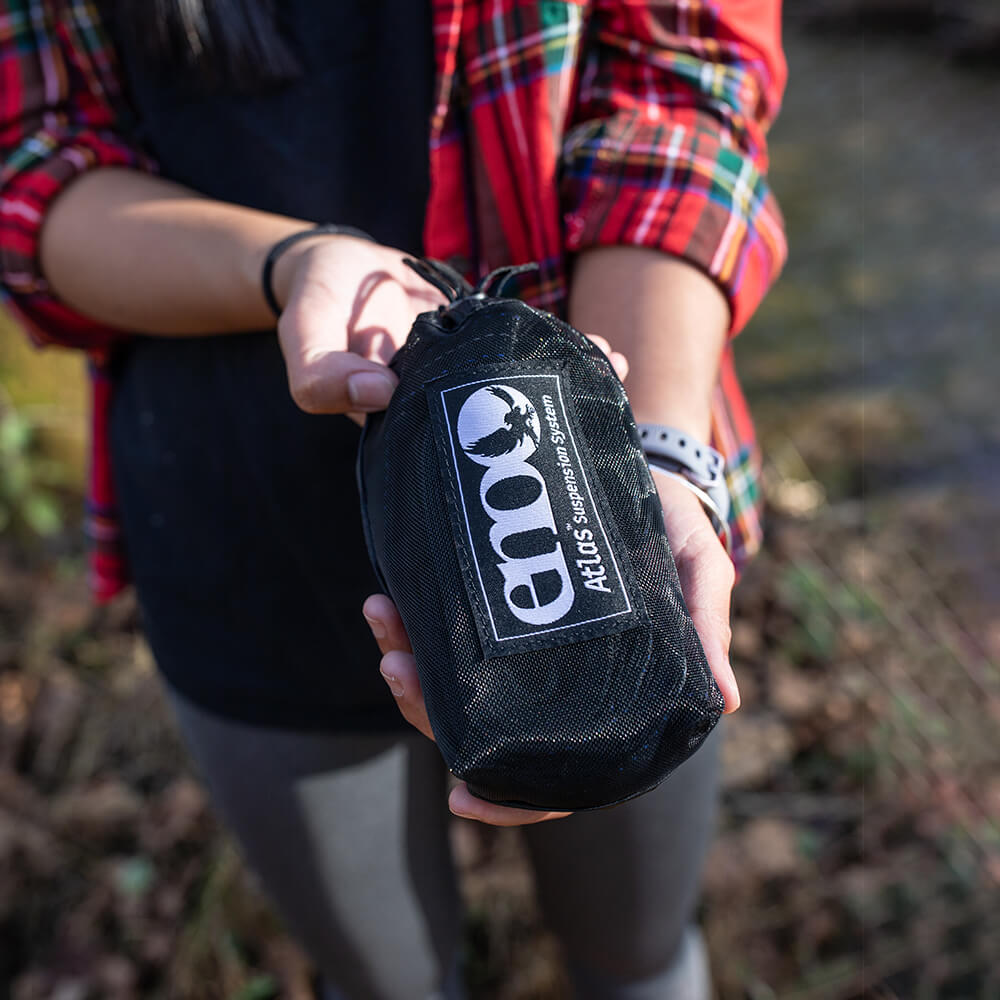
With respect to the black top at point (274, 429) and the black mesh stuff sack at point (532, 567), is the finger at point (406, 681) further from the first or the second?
the black top at point (274, 429)

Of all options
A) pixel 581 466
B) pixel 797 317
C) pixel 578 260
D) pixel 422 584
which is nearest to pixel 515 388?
pixel 581 466

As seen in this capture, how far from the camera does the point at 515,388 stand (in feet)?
2.73

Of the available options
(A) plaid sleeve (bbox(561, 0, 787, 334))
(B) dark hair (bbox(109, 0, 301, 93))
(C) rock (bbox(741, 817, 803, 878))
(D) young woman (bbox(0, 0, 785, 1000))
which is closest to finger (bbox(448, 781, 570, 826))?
(D) young woman (bbox(0, 0, 785, 1000))

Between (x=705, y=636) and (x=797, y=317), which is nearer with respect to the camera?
(x=705, y=636)

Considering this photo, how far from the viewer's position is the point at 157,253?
3.47 feet

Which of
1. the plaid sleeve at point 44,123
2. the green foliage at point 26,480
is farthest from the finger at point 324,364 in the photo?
the green foliage at point 26,480

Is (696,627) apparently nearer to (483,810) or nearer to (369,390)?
(483,810)

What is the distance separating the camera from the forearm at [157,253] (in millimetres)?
1034

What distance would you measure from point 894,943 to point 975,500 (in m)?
1.80

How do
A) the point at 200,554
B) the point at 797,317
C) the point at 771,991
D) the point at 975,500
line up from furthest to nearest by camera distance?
the point at 797,317 → the point at 975,500 → the point at 771,991 → the point at 200,554

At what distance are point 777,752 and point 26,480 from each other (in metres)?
2.41

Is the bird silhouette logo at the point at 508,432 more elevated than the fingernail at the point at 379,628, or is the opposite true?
the bird silhouette logo at the point at 508,432

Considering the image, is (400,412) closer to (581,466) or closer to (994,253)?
(581,466)

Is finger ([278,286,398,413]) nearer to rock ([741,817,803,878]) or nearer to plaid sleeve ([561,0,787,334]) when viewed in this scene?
plaid sleeve ([561,0,787,334])
